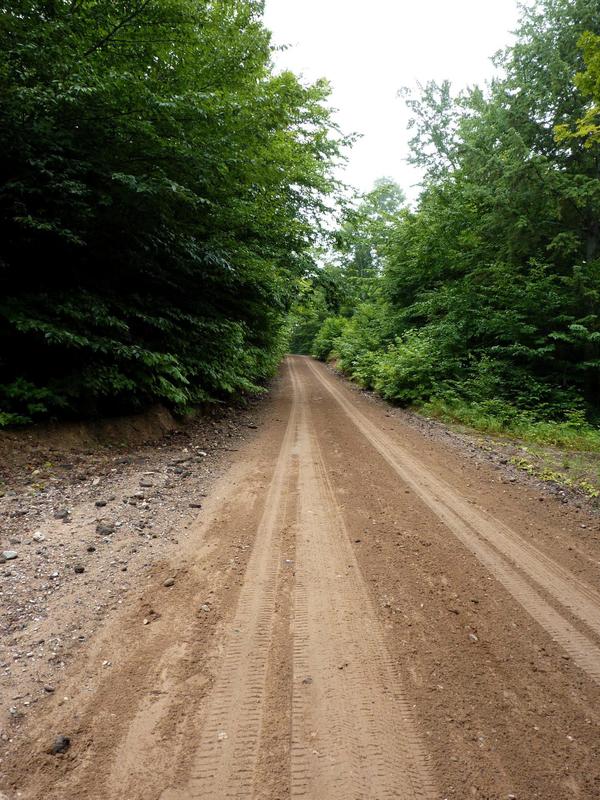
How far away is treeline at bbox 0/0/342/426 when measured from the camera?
439 centimetres

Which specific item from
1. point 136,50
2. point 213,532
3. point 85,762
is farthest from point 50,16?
point 85,762

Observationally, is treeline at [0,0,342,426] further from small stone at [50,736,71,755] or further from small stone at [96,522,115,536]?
small stone at [50,736,71,755]

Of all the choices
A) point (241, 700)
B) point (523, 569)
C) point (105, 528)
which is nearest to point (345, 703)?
point (241, 700)

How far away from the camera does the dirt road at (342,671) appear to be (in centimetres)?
146

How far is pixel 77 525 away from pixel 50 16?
6196 mm

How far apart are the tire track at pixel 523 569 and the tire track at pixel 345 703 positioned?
3.82ft

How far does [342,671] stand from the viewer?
1995 millimetres

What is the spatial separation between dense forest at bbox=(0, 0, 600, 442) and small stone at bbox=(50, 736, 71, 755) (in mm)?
4034

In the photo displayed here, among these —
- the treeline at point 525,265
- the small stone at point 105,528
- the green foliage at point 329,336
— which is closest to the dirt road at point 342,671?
Answer: the small stone at point 105,528

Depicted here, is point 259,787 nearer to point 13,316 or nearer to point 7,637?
point 7,637

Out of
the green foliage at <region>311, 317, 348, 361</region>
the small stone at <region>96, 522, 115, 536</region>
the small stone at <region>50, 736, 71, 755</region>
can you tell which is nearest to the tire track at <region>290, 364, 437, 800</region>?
the small stone at <region>50, 736, 71, 755</region>

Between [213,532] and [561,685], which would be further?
[213,532]

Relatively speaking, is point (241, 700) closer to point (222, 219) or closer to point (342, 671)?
point (342, 671)

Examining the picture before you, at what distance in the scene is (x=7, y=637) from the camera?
6.78 ft
